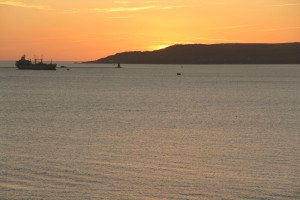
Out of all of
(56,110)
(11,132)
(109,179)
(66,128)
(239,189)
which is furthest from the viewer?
(56,110)

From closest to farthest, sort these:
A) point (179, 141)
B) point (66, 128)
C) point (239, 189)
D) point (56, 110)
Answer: point (239, 189) → point (179, 141) → point (66, 128) → point (56, 110)

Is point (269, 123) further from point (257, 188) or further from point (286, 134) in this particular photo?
point (257, 188)

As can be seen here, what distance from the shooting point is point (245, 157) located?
Result: 30.2 m

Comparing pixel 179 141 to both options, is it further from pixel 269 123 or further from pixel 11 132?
pixel 269 123

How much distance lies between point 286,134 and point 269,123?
8523mm

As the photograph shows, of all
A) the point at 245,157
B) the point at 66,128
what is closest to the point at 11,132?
the point at 66,128

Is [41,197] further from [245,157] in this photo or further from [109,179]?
[245,157]

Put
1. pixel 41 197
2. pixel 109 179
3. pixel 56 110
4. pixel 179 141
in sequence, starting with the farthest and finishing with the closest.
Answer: pixel 56 110 < pixel 179 141 < pixel 109 179 < pixel 41 197

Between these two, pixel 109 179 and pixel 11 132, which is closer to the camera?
pixel 109 179

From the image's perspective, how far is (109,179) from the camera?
24406 millimetres

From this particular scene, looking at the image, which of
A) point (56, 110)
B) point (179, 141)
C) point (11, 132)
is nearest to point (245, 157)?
point (179, 141)

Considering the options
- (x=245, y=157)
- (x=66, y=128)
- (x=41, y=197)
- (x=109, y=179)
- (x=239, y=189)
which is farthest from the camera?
(x=66, y=128)

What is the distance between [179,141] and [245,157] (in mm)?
6543

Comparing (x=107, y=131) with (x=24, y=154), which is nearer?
(x=24, y=154)
